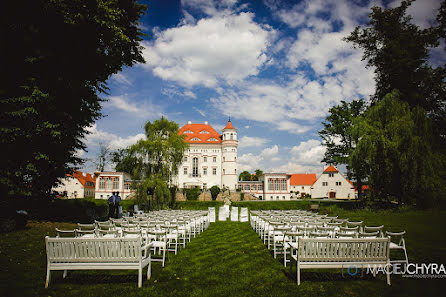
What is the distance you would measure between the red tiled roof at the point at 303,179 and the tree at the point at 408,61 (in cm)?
4463

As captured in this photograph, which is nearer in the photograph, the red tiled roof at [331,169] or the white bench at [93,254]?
the white bench at [93,254]

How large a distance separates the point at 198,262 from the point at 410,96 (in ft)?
93.9

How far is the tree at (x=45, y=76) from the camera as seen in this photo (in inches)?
462

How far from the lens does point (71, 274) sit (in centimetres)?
580

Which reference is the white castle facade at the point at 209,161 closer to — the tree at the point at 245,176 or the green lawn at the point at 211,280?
the tree at the point at 245,176

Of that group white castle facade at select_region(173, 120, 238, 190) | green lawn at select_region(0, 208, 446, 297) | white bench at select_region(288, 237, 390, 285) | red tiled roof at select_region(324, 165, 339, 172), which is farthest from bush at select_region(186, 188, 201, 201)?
white bench at select_region(288, 237, 390, 285)

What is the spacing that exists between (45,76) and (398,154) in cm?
2608

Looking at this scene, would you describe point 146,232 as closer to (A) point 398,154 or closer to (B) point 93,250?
(B) point 93,250

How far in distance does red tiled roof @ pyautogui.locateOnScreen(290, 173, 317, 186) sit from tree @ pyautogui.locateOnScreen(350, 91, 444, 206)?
46412 millimetres

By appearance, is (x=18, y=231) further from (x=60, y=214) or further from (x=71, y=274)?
(x=71, y=274)

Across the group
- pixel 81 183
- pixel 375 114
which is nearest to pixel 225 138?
pixel 375 114

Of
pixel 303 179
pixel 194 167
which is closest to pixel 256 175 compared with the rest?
pixel 303 179

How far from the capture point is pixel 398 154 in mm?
21547

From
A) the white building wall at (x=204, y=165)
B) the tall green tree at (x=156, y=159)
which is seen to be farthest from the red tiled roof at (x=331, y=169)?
the tall green tree at (x=156, y=159)
